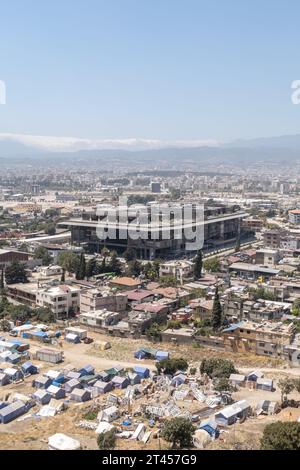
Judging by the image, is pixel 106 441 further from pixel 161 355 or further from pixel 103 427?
pixel 161 355

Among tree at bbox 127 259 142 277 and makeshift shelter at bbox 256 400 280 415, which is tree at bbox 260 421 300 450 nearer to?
makeshift shelter at bbox 256 400 280 415

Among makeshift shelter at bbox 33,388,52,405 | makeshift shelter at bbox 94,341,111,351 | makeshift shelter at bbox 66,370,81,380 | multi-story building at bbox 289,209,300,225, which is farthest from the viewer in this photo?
multi-story building at bbox 289,209,300,225

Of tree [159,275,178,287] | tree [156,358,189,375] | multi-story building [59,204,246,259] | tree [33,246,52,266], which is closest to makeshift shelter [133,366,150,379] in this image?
tree [156,358,189,375]

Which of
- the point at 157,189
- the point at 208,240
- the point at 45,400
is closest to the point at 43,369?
the point at 45,400

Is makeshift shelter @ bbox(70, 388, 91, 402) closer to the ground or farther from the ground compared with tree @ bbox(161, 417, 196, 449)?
closer to the ground

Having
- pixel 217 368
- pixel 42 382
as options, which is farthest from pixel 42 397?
pixel 217 368

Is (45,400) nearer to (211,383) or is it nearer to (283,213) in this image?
(211,383)

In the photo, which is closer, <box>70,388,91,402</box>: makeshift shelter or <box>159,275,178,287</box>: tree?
<box>70,388,91,402</box>: makeshift shelter

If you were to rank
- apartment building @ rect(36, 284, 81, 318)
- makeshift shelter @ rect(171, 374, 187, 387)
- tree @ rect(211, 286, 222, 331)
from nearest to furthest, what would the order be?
makeshift shelter @ rect(171, 374, 187, 387)
tree @ rect(211, 286, 222, 331)
apartment building @ rect(36, 284, 81, 318)
